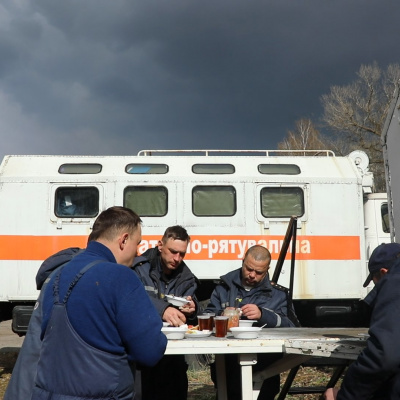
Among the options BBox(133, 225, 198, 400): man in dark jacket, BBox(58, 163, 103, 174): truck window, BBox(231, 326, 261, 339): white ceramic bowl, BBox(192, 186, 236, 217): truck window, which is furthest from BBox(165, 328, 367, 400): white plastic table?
BBox(58, 163, 103, 174): truck window

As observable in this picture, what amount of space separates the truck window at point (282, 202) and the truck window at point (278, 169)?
0.89ft

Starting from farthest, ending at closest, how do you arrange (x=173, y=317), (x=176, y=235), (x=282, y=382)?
(x=282, y=382)
(x=176, y=235)
(x=173, y=317)

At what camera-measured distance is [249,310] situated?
11.8 ft

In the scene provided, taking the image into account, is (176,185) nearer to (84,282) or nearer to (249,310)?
(249,310)

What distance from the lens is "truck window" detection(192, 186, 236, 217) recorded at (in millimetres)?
7664

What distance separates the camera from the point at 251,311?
3607 millimetres

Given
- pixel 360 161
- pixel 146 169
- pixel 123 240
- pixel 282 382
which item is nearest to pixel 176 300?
pixel 123 240

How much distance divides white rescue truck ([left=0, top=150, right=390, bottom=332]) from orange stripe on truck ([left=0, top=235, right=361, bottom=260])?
0.05 ft

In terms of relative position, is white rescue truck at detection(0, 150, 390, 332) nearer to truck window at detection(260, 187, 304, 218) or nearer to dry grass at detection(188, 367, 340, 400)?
truck window at detection(260, 187, 304, 218)

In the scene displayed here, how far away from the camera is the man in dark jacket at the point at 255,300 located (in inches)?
149

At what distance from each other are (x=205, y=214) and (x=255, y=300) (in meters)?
3.73

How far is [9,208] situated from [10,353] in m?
2.95

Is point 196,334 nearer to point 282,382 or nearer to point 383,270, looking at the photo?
point 383,270

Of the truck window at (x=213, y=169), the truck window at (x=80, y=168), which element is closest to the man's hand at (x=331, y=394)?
the truck window at (x=213, y=169)
